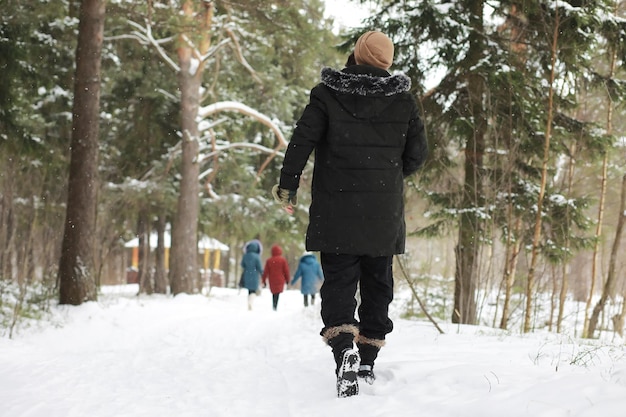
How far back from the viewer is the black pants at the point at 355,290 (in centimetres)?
335

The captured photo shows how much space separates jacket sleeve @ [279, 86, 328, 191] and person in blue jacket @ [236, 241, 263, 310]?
10.3m

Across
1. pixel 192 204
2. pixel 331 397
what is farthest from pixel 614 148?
pixel 192 204

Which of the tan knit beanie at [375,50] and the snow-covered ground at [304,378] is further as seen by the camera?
the tan knit beanie at [375,50]

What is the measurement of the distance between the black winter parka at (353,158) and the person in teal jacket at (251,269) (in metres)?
10.3

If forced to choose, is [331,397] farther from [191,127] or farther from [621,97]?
[191,127]

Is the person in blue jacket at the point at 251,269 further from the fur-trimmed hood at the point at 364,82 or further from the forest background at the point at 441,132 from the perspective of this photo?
the fur-trimmed hood at the point at 364,82

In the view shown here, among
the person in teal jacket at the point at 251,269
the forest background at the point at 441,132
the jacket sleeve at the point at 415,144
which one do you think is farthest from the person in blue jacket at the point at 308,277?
the jacket sleeve at the point at 415,144

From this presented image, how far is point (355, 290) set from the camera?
11.2 ft

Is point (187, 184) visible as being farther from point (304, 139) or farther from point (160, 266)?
point (304, 139)

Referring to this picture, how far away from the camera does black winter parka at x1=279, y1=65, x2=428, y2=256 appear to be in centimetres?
330

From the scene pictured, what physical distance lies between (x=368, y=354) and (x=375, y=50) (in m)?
1.84

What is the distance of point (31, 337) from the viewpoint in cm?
649

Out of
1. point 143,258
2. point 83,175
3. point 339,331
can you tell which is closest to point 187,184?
point 83,175

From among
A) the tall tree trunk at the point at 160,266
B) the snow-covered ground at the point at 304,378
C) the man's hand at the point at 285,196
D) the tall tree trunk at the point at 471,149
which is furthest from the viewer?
the tall tree trunk at the point at 160,266
